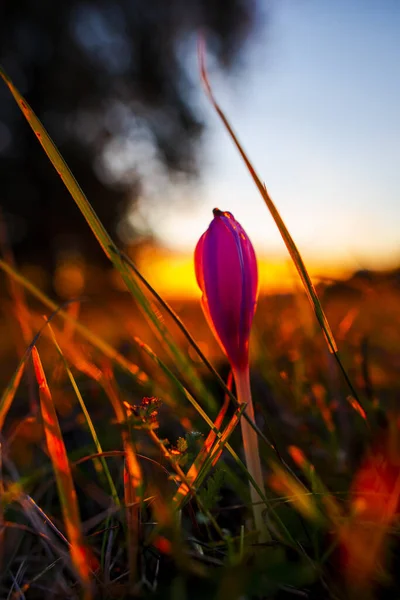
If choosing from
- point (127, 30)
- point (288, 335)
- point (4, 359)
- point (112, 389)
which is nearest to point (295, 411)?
point (288, 335)

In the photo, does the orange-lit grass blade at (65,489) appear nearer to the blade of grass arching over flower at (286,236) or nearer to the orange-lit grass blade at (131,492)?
the orange-lit grass blade at (131,492)

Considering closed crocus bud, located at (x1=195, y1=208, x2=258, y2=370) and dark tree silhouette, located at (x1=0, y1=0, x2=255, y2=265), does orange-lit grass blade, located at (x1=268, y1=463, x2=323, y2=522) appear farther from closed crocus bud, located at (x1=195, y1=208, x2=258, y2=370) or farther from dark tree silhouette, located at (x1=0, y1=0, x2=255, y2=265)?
dark tree silhouette, located at (x1=0, y1=0, x2=255, y2=265)

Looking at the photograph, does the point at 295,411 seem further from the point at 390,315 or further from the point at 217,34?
the point at 217,34

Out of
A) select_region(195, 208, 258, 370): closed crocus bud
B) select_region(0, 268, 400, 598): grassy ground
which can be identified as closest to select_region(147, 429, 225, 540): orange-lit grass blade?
select_region(0, 268, 400, 598): grassy ground

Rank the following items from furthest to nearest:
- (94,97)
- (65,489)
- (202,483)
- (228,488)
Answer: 1. (94,97)
2. (228,488)
3. (202,483)
4. (65,489)

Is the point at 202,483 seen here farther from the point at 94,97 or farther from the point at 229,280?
the point at 94,97

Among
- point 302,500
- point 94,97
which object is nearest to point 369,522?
point 302,500

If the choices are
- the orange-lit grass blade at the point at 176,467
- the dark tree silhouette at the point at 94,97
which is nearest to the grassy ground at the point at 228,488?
the orange-lit grass blade at the point at 176,467
